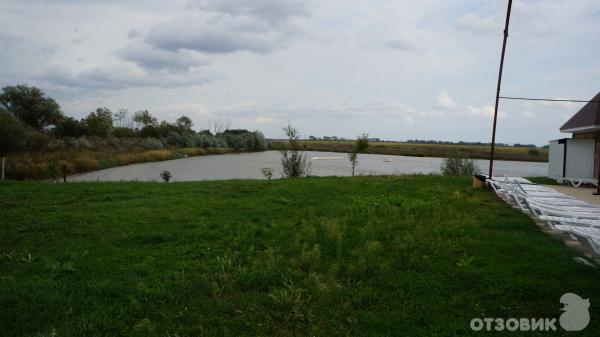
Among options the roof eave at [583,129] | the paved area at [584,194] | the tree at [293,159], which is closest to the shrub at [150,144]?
the tree at [293,159]

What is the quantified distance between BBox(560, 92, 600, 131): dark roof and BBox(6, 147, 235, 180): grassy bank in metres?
16.2

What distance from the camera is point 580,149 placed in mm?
10344

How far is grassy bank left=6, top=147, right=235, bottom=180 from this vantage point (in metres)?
17.5

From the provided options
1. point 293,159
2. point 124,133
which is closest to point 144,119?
point 124,133

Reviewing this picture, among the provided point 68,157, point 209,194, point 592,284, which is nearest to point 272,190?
point 209,194

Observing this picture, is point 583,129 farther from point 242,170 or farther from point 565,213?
point 242,170

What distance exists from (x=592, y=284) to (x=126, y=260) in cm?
Result: 452

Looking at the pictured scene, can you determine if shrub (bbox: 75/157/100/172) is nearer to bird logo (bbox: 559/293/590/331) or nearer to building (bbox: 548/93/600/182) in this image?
building (bbox: 548/93/600/182)

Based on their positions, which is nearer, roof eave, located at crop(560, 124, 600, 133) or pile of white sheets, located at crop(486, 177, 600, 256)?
pile of white sheets, located at crop(486, 177, 600, 256)

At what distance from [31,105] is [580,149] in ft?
132

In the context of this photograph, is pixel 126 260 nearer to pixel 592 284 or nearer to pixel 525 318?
pixel 525 318

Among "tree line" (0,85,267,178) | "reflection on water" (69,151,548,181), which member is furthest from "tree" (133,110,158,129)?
"reflection on water" (69,151,548,181)

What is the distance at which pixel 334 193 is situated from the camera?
841 centimetres

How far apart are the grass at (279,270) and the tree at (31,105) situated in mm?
33766
